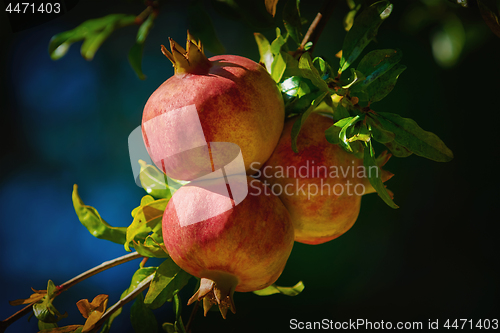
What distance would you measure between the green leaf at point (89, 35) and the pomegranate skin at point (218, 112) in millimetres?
319

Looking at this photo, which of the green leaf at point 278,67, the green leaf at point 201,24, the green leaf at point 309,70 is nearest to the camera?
the green leaf at point 309,70

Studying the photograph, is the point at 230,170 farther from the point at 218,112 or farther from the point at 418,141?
the point at 418,141

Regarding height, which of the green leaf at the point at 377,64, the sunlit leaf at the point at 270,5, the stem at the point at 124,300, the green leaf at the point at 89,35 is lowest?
the stem at the point at 124,300

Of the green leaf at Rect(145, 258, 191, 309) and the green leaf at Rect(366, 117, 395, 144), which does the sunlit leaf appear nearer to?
the green leaf at Rect(366, 117, 395, 144)

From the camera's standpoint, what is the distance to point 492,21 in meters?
0.48

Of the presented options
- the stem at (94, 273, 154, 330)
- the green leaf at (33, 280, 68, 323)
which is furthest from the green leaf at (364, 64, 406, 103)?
the green leaf at (33, 280, 68, 323)

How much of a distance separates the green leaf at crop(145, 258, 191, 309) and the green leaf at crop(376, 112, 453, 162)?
0.37m

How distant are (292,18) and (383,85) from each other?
196 millimetres

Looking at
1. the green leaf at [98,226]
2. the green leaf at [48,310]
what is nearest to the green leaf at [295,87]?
the green leaf at [98,226]

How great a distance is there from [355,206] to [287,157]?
128 millimetres

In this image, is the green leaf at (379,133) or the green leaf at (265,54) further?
the green leaf at (265,54)

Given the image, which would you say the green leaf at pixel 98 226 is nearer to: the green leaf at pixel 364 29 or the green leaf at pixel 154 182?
the green leaf at pixel 154 182

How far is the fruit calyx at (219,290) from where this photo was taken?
0.44m

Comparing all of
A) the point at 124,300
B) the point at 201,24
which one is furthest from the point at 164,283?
the point at 201,24
